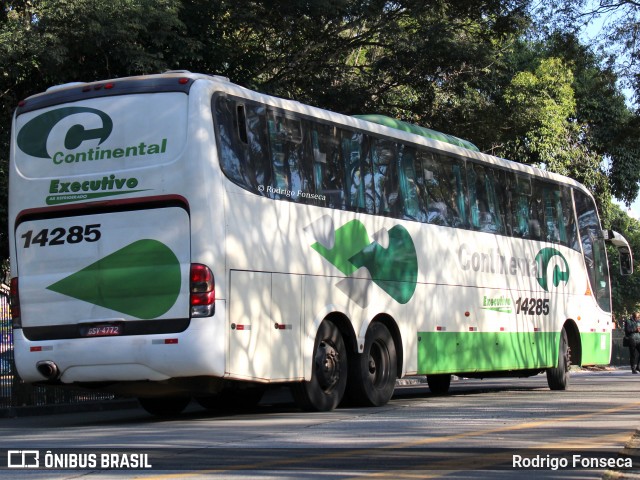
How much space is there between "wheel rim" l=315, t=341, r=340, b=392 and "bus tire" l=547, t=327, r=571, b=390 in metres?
7.46

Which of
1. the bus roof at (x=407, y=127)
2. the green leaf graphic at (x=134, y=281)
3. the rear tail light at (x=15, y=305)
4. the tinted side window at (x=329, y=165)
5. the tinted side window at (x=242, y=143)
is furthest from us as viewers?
the bus roof at (x=407, y=127)

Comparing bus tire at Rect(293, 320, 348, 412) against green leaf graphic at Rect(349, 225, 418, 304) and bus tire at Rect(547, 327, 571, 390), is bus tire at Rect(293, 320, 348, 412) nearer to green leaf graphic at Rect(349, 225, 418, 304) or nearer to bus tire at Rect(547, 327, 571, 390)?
green leaf graphic at Rect(349, 225, 418, 304)

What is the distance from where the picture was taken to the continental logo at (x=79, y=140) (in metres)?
13.1

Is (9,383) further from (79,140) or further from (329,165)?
(329,165)

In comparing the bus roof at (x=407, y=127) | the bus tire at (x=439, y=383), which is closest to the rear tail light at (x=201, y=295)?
the bus roof at (x=407, y=127)

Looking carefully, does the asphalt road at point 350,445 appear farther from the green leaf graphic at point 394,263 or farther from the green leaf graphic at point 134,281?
the green leaf graphic at point 394,263

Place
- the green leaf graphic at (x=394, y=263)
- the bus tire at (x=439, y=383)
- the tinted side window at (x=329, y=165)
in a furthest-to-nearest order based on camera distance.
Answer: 1. the bus tire at (x=439, y=383)
2. the green leaf graphic at (x=394, y=263)
3. the tinted side window at (x=329, y=165)

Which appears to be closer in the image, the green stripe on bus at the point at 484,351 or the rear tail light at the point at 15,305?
the rear tail light at the point at 15,305

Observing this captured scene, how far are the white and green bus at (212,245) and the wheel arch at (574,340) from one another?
5.74m

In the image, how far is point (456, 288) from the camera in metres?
17.9

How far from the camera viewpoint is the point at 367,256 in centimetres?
1552

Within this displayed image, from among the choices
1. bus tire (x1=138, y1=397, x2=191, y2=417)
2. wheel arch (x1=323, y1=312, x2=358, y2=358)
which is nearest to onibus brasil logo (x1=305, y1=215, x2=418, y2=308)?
wheel arch (x1=323, y1=312, x2=358, y2=358)

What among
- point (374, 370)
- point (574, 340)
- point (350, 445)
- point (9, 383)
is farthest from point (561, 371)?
point (350, 445)

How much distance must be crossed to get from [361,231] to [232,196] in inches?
113
